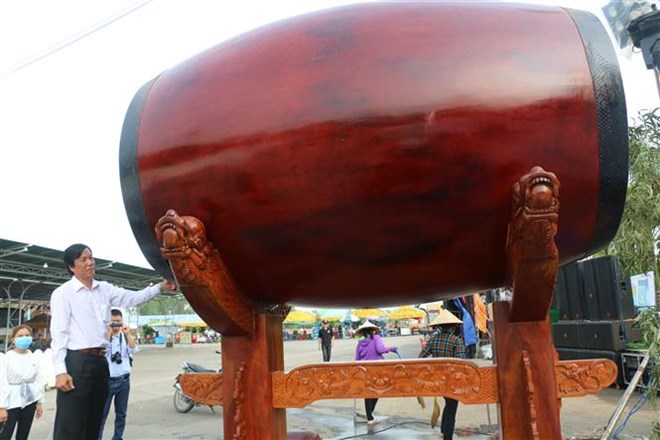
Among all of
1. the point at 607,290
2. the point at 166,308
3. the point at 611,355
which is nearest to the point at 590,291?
the point at 607,290

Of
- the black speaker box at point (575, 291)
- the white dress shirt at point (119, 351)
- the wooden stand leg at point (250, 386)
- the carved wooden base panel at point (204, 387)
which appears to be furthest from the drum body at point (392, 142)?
the black speaker box at point (575, 291)

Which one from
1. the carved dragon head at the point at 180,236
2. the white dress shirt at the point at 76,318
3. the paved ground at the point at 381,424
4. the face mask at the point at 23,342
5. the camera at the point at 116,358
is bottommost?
the paved ground at the point at 381,424

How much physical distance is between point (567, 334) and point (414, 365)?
8892mm

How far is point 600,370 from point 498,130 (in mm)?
770

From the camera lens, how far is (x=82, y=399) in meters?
2.65

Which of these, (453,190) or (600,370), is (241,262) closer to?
(453,190)

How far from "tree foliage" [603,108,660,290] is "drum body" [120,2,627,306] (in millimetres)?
2856

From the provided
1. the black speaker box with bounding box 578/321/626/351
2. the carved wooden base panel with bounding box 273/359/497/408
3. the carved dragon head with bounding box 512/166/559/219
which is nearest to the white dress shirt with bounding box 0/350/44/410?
the carved wooden base panel with bounding box 273/359/497/408

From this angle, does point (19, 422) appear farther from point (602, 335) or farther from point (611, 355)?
point (602, 335)

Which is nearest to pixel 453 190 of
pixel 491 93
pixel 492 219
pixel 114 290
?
pixel 492 219

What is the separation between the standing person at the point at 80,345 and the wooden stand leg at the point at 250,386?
42.0 inches

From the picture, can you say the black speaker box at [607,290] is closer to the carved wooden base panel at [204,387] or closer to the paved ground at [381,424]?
the paved ground at [381,424]

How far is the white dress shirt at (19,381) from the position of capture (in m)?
5.20

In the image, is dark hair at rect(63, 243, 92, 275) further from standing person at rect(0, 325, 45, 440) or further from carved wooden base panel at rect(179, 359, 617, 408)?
standing person at rect(0, 325, 45, 440)
